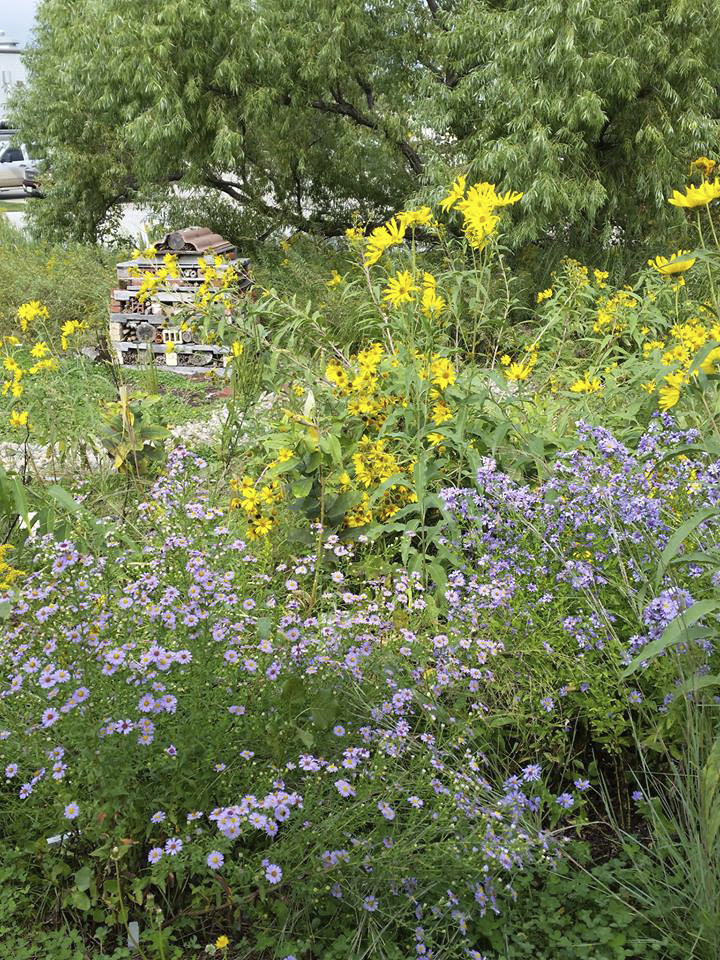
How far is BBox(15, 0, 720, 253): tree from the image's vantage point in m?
6.89

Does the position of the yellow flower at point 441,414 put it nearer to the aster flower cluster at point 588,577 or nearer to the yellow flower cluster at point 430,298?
the yellow flower cluster at point 430,298

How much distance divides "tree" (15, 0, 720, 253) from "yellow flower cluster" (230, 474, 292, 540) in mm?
4498

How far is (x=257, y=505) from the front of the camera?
306 cm

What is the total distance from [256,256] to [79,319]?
96.9 inches

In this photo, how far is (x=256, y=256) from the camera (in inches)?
382

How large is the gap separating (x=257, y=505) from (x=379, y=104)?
7.48m

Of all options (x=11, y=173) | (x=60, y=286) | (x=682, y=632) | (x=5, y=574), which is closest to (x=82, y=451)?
(x=5, y=574)

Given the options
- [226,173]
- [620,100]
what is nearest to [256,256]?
[226,173]

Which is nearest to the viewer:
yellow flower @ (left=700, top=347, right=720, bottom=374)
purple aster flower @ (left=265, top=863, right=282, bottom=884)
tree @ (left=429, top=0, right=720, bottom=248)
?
purple aster flower @ (left=265, top=863, right=282, bottom=884)

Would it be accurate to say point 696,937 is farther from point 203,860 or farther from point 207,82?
point 207,82

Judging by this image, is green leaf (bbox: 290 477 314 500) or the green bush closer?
green leaf (bbox: 290 477 314 500)

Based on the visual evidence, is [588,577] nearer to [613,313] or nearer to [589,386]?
[589,386]

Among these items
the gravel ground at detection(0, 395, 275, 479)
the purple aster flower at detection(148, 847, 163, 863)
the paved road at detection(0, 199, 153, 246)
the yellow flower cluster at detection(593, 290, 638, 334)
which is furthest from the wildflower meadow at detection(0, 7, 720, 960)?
the paved road at detection(0, 199, 153, 246)

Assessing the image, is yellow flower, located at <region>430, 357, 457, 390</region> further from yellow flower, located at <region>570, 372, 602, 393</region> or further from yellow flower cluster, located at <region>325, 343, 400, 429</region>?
yellow flower, located at <region>570, 372, 602, 393</region>
